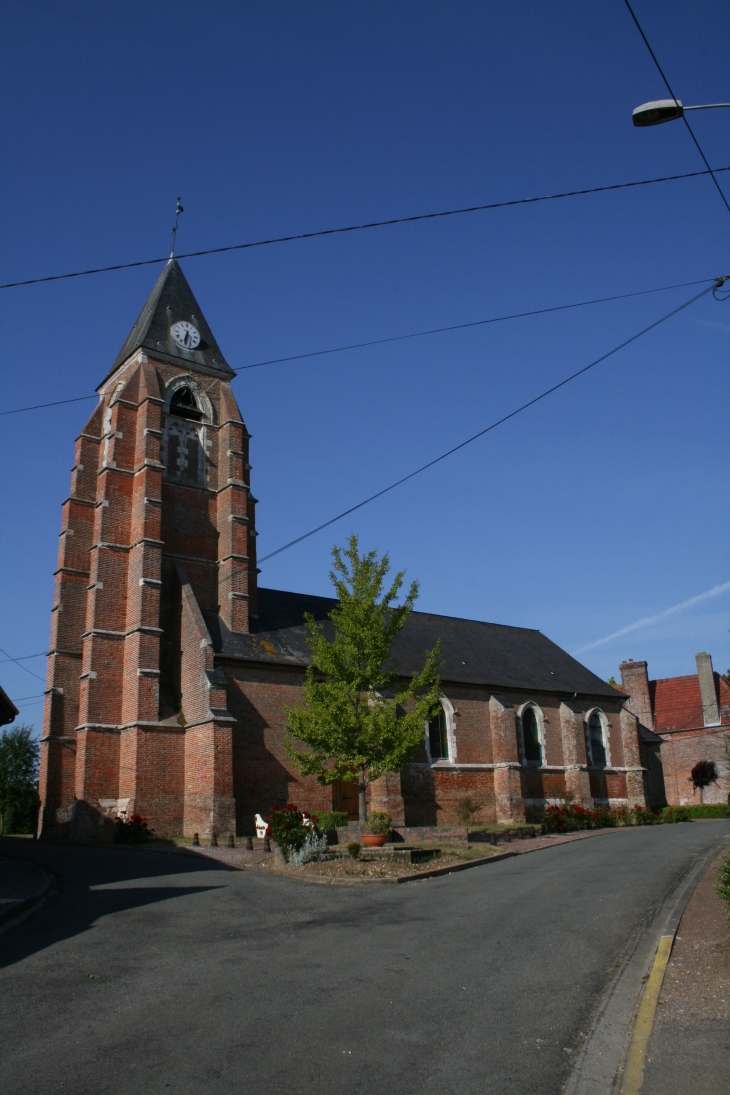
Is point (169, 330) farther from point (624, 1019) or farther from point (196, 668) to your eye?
point (624, 1019)

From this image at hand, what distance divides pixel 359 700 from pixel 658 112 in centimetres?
1622

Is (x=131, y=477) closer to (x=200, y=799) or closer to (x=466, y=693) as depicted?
(x=200, y=799)

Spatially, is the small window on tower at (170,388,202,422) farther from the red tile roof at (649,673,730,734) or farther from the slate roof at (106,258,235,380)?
the red tile roof at (649,673,730,734)

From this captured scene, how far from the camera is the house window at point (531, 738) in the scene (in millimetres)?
34875

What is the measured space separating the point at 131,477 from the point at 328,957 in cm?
2378

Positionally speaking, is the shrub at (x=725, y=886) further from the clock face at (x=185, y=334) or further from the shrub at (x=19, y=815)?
the shrub at (x=19, y=815)

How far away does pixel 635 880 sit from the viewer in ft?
46.5

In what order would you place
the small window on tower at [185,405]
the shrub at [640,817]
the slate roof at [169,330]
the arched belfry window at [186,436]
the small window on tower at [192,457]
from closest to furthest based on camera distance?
the arched belfry window at [186,436] < the small window on tower at [192,457] < the small window on tower at [185,405] < the shrub at [640,817] < the slate roof at [169,330]

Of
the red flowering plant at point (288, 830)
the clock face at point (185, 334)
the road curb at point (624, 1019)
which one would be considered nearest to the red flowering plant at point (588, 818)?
the red flowering plant at point (288, 830)

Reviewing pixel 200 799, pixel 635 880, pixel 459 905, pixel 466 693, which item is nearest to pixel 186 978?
pixel 459 905

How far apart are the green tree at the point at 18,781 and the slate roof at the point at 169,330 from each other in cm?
2824

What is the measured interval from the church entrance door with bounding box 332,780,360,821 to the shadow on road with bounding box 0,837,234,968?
7771 mm

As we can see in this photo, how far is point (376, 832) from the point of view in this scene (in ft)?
66.1

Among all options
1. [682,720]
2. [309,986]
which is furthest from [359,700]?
[682,720]
